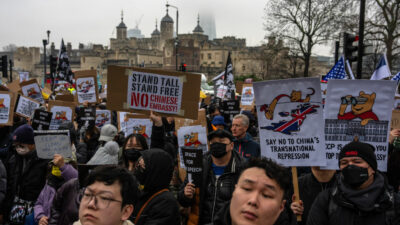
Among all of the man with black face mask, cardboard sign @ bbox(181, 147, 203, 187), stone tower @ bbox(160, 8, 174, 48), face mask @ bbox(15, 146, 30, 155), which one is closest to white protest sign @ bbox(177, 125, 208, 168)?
the man with black face mask

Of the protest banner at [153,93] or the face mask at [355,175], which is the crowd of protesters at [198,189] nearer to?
the face mask at [355,175]

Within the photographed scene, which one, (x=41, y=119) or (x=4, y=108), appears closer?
(x=41, y=119)

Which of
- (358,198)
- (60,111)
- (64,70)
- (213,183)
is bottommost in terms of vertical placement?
(213,183)

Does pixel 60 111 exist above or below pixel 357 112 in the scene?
below

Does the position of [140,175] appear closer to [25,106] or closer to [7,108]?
[7,108]

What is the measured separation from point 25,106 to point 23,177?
3.99 meters

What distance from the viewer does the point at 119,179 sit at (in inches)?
104

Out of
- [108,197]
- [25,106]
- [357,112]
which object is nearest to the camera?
[108,197]

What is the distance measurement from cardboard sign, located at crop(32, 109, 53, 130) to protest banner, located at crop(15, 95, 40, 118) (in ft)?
5.49

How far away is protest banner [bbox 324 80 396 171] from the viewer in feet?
13.7

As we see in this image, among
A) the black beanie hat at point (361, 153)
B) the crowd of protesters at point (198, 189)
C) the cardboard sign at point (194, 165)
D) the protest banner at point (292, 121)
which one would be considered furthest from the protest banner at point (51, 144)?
the black beanie hat at point (361, 153)

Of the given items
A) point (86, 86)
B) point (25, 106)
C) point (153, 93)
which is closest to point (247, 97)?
point (86, 86)

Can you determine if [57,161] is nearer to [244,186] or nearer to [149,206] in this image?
[149,206]

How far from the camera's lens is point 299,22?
32.8 meters
